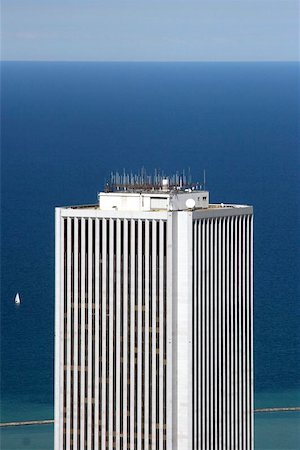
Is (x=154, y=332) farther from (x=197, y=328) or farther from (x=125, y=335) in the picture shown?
(x=197, y=328)

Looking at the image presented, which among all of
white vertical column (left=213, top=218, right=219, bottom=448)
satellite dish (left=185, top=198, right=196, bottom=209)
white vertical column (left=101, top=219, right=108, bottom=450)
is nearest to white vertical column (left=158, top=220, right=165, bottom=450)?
satellite dish (left=185, top=198, right=196, bottom=209)

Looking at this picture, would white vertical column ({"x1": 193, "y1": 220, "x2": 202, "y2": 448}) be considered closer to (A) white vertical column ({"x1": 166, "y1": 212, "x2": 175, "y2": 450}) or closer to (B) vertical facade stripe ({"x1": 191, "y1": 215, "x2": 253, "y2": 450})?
(B) vertical facade stripe ({"x1": 191, "y1": 215, "x2": 253, "y2": 450})

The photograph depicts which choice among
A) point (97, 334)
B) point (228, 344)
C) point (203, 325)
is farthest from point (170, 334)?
point (228, 344)

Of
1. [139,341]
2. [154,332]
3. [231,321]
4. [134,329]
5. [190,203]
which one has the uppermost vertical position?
[190,203]

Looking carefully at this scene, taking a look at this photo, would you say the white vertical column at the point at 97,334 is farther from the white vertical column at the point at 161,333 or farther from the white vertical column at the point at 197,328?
the white vertical column at the point at 197,328

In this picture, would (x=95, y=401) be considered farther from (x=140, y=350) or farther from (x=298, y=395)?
(x=298, y=395)
